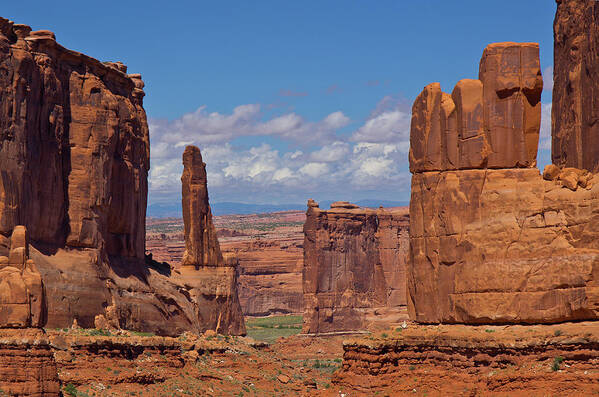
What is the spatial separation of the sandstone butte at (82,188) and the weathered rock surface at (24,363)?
44.5 ft

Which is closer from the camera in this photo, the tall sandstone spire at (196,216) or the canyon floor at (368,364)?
the canyon floor at (368,364)

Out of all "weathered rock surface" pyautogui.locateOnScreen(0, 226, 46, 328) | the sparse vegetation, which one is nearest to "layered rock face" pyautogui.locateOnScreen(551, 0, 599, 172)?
"weathered rock surface" pyautogui.locateOnScreen(0, 226, 46, 328)

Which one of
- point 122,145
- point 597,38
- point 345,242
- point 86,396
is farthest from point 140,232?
point 345,242

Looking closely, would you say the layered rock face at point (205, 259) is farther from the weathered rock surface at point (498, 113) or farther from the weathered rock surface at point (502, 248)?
the weathered rock surface at point (498, 113)

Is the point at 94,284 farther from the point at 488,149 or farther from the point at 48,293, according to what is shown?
the point at 488,149

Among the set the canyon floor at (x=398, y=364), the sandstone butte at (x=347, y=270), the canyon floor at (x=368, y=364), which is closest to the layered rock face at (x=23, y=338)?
the canyon floor at (x=398, y=364)

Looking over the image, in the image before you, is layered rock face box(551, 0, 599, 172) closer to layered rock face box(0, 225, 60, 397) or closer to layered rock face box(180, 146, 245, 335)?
layered rock face box(0, 225, 60, 397)

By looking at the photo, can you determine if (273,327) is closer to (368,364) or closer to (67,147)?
(67,147)

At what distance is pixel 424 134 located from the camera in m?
44.6

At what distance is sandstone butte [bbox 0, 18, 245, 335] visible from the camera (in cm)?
5872

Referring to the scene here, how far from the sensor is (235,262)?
7856cm

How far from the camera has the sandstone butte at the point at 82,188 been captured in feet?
193

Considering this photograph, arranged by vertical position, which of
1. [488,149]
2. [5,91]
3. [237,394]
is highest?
[5,91]

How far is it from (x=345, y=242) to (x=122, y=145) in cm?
6188
